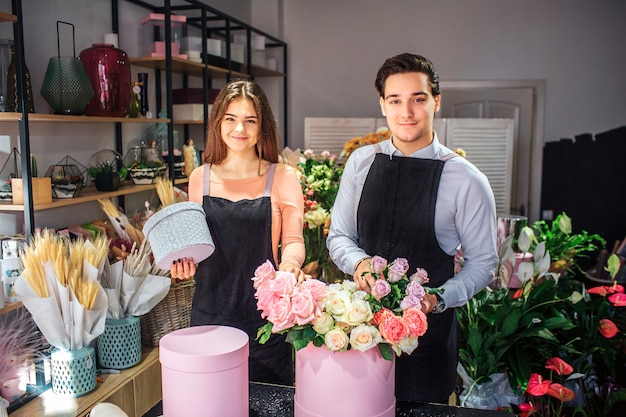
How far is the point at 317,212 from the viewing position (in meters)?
2.61

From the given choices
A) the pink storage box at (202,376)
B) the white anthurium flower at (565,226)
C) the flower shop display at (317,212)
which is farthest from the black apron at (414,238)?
the white anthurium flower at (565,226)

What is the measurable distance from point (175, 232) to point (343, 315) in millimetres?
586

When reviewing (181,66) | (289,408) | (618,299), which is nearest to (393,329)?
(289,408)

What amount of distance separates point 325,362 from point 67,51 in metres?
2.51

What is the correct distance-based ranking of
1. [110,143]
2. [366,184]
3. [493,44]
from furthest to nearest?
1. [493,44]
2. [110,143]
3. [366,184]

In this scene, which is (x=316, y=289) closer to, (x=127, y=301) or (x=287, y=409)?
(x=287, y=409)

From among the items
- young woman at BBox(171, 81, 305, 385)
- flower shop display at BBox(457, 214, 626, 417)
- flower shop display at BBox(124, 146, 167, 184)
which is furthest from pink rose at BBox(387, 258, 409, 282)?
flower shop display at BBox(124, 146, 167, 184)

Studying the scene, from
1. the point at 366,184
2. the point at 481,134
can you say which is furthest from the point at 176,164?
the point at 481,134

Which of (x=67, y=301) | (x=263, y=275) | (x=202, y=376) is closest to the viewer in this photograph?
(x=202, y=376)

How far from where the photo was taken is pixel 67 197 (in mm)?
2688

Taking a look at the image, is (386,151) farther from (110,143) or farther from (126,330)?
(110,143)

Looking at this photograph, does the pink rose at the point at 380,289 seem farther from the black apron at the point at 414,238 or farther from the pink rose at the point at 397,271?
the black apron at the point at 414,238

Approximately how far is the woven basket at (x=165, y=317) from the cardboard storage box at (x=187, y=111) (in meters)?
1.52

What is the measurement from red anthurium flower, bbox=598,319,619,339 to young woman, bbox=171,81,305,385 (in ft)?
4.53
